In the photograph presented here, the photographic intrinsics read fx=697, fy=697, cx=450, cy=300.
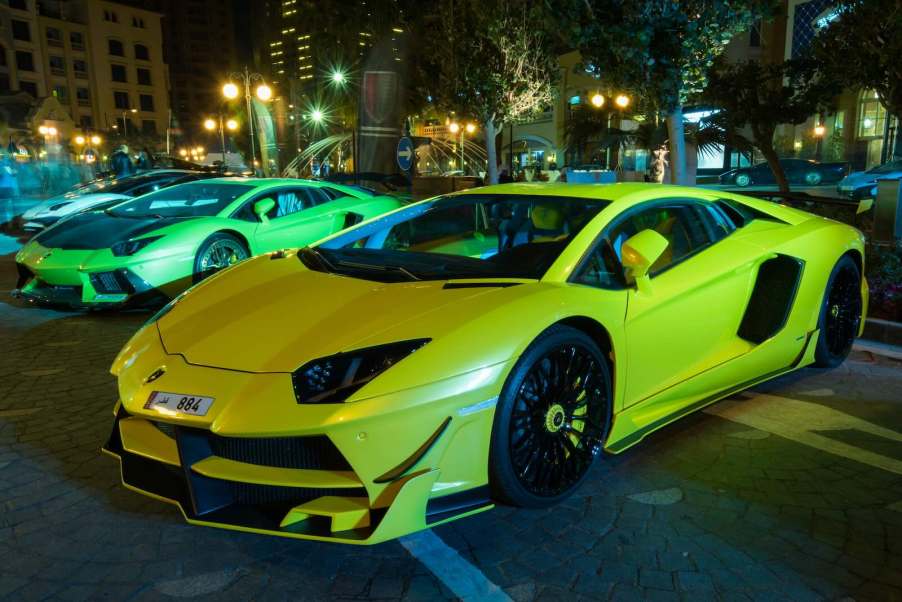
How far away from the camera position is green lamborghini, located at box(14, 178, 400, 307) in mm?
6137

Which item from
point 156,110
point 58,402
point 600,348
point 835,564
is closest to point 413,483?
point 600,348

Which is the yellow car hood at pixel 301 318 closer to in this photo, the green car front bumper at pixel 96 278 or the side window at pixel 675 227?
the side window at pixel 675 227

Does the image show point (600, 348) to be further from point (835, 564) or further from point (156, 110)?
point (156, 110)

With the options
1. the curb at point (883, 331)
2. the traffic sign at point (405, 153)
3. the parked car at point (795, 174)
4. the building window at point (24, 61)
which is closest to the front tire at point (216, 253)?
the curb at point (883, 331)

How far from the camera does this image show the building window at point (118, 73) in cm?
7488

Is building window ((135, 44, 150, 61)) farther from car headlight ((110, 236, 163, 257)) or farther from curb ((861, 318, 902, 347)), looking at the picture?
curb ((861, 318, 902, 347))

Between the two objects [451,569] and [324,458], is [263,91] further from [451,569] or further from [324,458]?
[451,569]

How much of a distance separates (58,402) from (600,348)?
10.4ft

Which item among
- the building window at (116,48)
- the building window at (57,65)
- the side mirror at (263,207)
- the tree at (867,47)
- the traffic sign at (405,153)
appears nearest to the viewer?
the side mirror at (263,207)

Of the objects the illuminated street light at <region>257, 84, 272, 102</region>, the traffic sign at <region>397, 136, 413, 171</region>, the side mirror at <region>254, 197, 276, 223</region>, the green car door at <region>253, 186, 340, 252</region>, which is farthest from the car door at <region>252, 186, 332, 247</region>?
the illuminated street light at <region>257, 84, 272, 102</region>

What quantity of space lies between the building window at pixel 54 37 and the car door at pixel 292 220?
75.1 metres

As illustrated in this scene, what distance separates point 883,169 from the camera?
1720 cm

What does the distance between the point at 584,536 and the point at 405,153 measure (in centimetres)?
1240

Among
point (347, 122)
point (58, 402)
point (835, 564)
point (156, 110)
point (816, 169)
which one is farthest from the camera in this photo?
point (156, 110)
